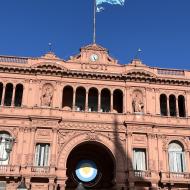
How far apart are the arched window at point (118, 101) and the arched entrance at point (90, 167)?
5076 mm

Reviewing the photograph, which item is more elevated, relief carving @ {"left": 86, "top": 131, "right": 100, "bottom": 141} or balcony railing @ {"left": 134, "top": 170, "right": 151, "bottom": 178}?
relief carving @ {"left": 86, "top": 131, "right": 100, "bottom": 141}

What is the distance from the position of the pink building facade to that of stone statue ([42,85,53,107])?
0.11 m

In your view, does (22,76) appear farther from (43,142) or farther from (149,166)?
(149,166)

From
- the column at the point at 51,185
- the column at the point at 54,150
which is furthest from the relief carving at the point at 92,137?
the column at the point at 51,185

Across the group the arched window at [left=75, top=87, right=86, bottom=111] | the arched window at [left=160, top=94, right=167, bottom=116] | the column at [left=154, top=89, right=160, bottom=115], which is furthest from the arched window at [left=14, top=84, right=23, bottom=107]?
the arched window at [left=160, top=94, right=167, bottom=116]

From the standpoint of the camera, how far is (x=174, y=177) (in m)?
38.0

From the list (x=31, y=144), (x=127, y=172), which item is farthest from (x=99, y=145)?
(x=31, y=144)

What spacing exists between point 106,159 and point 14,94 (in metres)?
12.7

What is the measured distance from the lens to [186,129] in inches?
1601

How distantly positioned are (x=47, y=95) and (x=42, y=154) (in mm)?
6499

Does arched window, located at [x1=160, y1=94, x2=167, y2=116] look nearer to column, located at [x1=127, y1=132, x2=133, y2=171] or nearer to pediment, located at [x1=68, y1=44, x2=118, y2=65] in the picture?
column, located at [x1=127, y1=132, x2=133, y2=171]

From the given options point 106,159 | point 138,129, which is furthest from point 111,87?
point 106,159

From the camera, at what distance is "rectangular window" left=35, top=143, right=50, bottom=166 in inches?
1462

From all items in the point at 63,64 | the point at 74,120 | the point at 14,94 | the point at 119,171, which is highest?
the point at 63,64
